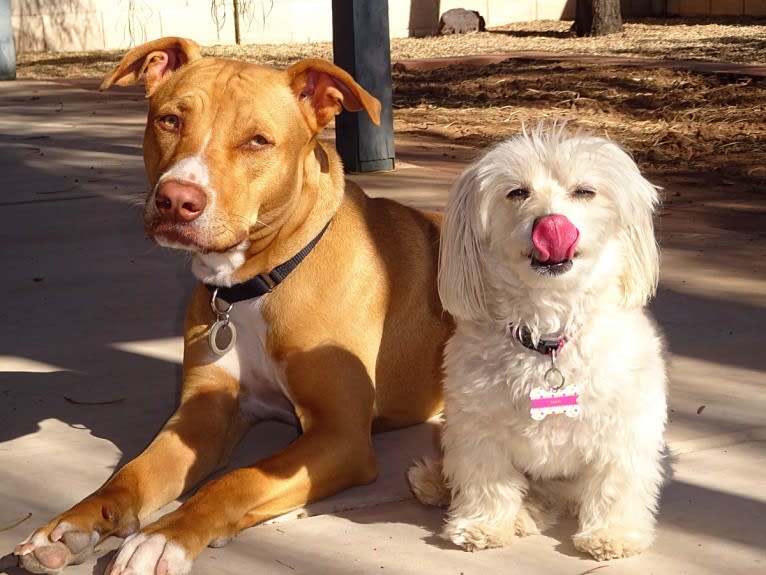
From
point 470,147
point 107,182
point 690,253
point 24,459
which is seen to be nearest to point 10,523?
point 24,459

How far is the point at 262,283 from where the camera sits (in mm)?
4445

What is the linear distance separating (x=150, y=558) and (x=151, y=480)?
563mm

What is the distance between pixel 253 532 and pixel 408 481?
546mm

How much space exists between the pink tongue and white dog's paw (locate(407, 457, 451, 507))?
95cm

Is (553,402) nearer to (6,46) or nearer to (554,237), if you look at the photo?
(554,237)

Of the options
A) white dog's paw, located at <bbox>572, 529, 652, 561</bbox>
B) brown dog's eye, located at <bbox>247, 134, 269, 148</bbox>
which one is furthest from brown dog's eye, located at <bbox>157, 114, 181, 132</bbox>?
white dog's paw, located at <bbox>572, 529, 652, 561</bbox>

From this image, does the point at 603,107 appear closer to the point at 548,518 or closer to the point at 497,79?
the point at 497,79

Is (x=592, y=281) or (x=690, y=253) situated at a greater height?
(x=592, y=281)

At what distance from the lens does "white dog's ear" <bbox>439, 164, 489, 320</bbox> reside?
11.9ft

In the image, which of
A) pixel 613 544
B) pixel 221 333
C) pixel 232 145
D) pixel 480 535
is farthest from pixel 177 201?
pixel 613 544

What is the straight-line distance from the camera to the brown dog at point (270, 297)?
3992 mm

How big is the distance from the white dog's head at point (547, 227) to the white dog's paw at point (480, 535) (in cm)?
59

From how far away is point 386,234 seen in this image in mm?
4785

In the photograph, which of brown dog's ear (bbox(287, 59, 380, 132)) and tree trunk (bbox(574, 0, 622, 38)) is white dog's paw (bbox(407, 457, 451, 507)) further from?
tree trunk (bbox(574, 0, 622, 38))
